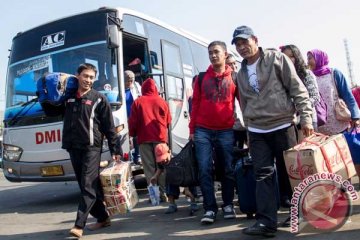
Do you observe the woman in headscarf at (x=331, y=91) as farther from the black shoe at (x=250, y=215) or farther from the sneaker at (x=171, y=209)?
the sneaker at (x=171, y=209)

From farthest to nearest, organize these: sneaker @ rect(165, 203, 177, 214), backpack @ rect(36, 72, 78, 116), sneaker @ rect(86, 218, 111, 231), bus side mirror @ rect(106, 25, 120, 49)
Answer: bus side mirror @ rect(106, 25, 120, 49) → sneaker @ rect(165, 203, 177, 214) → sneaker @ rect(86, 218, 111, 231) → backpack @ rect(36, 72, 78, 116)

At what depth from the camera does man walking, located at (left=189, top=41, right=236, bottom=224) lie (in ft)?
16.6

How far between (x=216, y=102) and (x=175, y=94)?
3839mm

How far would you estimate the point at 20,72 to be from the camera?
779cm

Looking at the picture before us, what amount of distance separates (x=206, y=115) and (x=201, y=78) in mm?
462

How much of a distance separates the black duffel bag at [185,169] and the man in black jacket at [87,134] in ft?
2.30

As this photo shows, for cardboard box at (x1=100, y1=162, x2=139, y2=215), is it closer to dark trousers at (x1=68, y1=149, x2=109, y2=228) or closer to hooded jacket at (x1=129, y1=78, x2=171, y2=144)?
dark trousers at (x1=68, y1=149, x2=109, y2=228)

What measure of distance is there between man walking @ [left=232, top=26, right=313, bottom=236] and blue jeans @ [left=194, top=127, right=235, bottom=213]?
2.59 ft

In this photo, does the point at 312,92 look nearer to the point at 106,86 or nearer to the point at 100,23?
the point at 106,86

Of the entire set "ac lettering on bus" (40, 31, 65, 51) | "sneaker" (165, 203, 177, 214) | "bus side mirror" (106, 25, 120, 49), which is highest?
"ac lettering on bus" (40, 31, 65, 51)

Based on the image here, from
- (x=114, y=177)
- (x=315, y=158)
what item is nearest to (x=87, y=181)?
(x=114, y=177)

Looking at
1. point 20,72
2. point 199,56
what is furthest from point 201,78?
point 199,56

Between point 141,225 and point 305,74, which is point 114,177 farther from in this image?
point 305,74

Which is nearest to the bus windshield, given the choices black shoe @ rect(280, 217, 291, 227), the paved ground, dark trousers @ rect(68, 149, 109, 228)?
the paved ground
